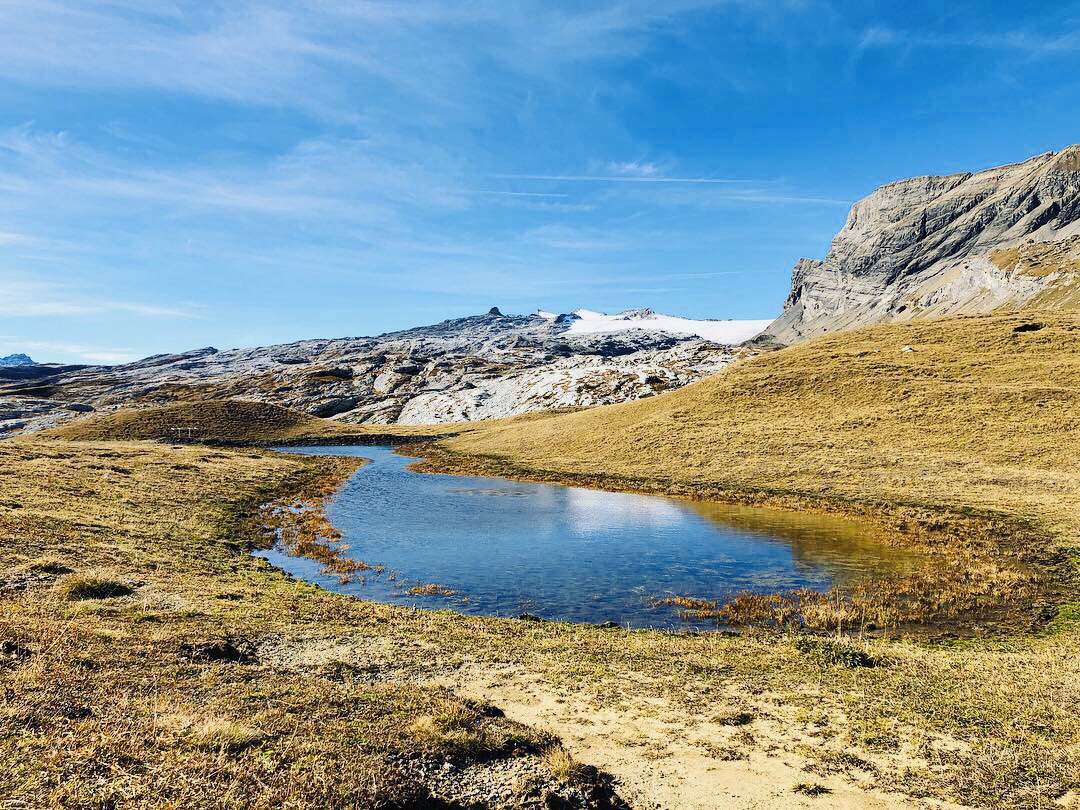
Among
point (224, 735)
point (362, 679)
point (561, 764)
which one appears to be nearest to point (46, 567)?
point (362, 679)

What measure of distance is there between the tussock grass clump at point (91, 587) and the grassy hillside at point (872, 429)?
4363cm

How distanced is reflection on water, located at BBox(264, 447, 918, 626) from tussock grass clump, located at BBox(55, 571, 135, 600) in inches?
340

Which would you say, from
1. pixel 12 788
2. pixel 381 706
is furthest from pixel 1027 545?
pixel 12 788

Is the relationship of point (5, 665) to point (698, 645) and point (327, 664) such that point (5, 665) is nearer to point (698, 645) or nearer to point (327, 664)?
point (327, 664)

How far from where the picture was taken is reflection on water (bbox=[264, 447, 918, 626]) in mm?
26047

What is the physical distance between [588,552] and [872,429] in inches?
1770

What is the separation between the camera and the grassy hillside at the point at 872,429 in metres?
48.4

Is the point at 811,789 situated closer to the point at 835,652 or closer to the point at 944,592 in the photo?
the point at 835,652

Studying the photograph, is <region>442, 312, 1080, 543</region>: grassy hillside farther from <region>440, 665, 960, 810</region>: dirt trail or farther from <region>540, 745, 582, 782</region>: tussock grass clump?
<region>540, 745, 582, 782</region>: tussock grass clump

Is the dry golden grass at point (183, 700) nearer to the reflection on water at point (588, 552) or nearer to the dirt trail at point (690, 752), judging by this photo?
the dirt trail at point (690, 752)

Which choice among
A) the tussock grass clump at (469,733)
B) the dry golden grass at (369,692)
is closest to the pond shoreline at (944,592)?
the dry golden grass at (369,692)

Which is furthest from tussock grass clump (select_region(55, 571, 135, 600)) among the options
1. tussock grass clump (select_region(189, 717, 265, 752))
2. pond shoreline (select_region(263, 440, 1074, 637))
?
pond shoreline (select_region(263, 440, 1074, 637))

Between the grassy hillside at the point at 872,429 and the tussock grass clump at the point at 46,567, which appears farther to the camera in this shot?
the grassy hillside at the point at 872,429

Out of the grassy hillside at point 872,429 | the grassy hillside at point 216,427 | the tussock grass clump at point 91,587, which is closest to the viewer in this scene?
the tussock grass clump at point 91,587
